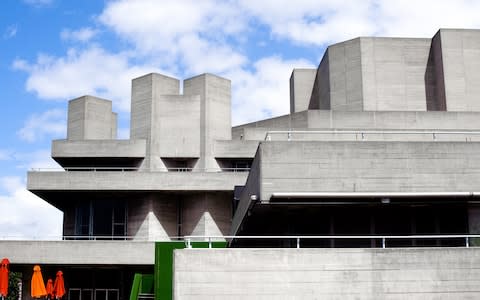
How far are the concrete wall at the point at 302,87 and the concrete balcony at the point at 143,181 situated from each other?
13263mm

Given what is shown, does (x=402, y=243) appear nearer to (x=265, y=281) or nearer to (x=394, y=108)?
(x=265, y=281)

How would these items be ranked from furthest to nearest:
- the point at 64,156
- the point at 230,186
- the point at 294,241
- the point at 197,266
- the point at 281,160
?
the point at 64,156
the point at 230,186
the point at 294,241
the point at 281,160
the point at 197,266

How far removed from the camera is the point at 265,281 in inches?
713

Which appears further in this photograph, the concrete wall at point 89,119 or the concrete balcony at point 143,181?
the concrete wall at point 89,119

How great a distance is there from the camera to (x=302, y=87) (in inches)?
2138

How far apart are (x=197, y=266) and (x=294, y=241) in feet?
17.9

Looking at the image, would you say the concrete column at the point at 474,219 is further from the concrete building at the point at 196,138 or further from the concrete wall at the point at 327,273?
the concrete building at the point at 196,138

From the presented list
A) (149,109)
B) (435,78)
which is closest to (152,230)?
(149,109)

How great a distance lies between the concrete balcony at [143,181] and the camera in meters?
42.8

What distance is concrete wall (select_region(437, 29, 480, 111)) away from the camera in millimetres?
45406

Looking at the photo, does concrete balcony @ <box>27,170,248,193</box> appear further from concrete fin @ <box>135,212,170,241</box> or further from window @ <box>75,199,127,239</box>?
window @ <box>75,199,127,239</box>

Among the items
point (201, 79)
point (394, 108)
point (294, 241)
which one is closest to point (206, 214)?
point (201, 79)

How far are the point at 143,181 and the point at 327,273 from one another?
85.9 ft

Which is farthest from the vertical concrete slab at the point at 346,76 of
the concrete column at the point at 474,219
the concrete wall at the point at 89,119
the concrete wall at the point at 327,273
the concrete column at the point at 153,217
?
the concrete wall at the point at 327,273
